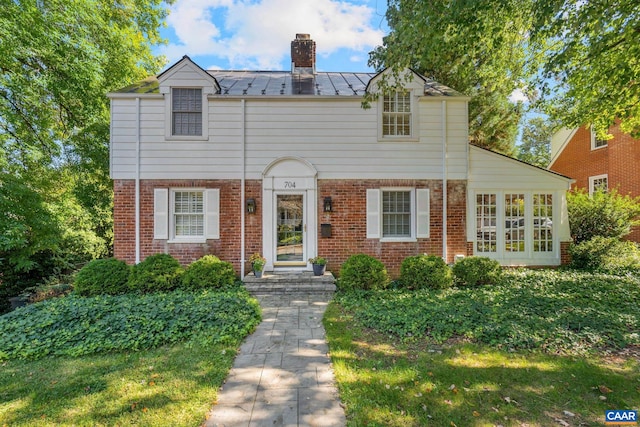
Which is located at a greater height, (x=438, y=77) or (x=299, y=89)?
(x=438, y=77)

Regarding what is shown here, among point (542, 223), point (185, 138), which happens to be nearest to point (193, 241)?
point (185, 138)

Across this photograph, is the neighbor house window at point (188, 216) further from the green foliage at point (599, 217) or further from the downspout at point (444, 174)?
the green foliage at point (599, 217)

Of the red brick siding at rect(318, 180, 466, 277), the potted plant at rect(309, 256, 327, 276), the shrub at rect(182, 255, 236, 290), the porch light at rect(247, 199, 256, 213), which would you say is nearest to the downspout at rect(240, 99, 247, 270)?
the porch light at rect(247, 199, 256, 213)

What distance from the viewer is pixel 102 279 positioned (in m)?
6.58

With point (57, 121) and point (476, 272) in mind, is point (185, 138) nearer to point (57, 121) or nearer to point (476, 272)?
point (57, 121)

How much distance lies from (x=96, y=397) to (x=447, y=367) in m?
3.85

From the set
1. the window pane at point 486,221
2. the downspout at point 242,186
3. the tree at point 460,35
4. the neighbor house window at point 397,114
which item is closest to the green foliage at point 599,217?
the window pane at point 486,221

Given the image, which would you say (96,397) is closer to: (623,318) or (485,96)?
(623,318)

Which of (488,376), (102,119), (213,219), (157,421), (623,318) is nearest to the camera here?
(157,421)

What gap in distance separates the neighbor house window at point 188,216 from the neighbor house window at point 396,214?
516cm

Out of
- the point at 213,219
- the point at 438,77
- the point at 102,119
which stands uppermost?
the point at 438,77

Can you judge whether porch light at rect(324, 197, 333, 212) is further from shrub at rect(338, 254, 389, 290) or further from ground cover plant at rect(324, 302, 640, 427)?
ground cover plant at rect(324, 302, 640, 427)

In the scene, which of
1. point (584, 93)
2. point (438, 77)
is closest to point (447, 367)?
point (584, 93)

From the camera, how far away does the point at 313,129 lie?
316 inches
